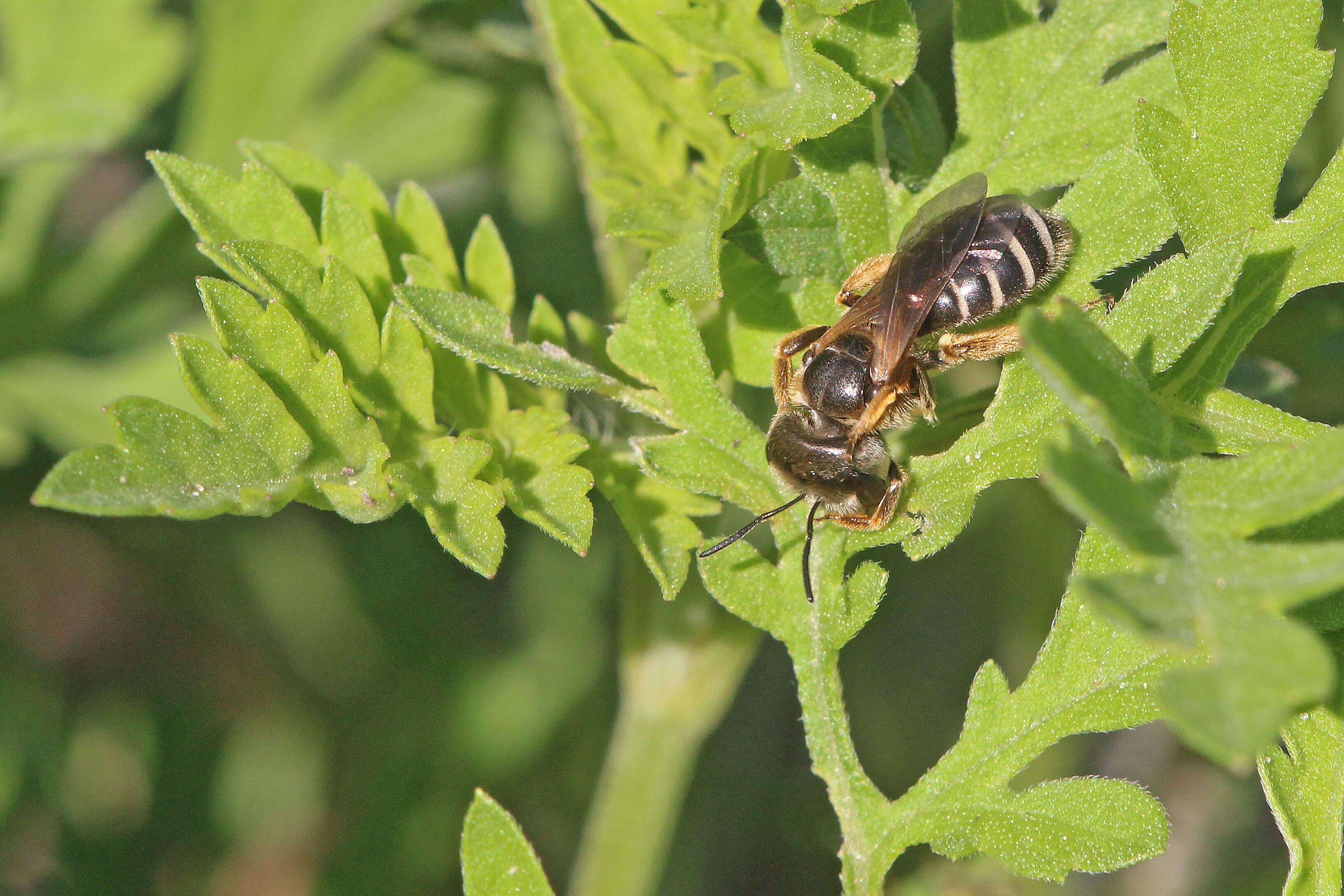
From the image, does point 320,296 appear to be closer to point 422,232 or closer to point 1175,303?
point 422,232

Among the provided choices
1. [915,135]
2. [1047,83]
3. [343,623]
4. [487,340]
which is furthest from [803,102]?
[343,623]

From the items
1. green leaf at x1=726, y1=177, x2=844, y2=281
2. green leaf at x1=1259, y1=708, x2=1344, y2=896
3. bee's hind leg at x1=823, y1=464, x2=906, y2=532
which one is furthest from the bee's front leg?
green leaf at x1=1259, y1=708, x2=1344, y2=896

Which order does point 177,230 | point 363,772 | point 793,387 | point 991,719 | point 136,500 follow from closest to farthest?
1. point 136,500
2. point 991,719
3. point 793,387
4. point 177,230
5. point 363,772

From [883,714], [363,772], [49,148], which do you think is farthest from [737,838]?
[49,148]

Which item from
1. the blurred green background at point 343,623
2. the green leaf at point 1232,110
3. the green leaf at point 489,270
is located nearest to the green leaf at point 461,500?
the green leaf at point 489,270

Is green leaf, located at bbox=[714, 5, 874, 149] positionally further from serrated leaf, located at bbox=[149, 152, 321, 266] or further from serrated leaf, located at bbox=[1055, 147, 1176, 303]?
serrated leaf, located at bbox=[149, 152, 321, 266]

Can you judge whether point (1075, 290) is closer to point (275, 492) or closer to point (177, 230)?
point (275, 492)

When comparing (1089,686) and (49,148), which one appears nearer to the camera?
(1089,686)
